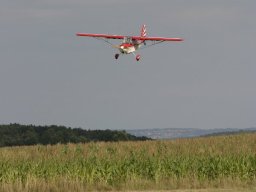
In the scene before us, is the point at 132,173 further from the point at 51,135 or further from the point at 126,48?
the point at 51,135

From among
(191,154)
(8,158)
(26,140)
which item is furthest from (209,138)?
(26,140)

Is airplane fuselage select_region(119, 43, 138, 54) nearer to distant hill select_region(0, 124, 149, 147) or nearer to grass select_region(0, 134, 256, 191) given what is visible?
grass select_region(0, 134, 256, 191)

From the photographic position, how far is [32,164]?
30094 mm

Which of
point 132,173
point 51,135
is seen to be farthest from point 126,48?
point 51,135

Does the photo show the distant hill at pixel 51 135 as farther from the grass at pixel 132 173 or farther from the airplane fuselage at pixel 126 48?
the grass at pixel 132 173

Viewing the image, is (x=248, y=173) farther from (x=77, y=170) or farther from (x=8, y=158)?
(x=8, y=158)

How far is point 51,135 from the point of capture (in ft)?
250

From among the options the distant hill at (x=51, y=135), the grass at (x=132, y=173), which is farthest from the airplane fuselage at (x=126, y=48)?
the distant hill at (x=51, y=135)

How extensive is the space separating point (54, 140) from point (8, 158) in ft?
130

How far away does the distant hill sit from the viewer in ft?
236

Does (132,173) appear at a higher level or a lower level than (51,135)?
lower

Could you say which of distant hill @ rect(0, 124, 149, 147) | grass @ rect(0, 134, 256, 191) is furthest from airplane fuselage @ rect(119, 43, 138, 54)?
distant hill @ rect(0, 124, 149, 147)

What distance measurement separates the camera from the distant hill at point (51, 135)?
236ft

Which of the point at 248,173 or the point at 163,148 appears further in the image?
the point at 163,148
